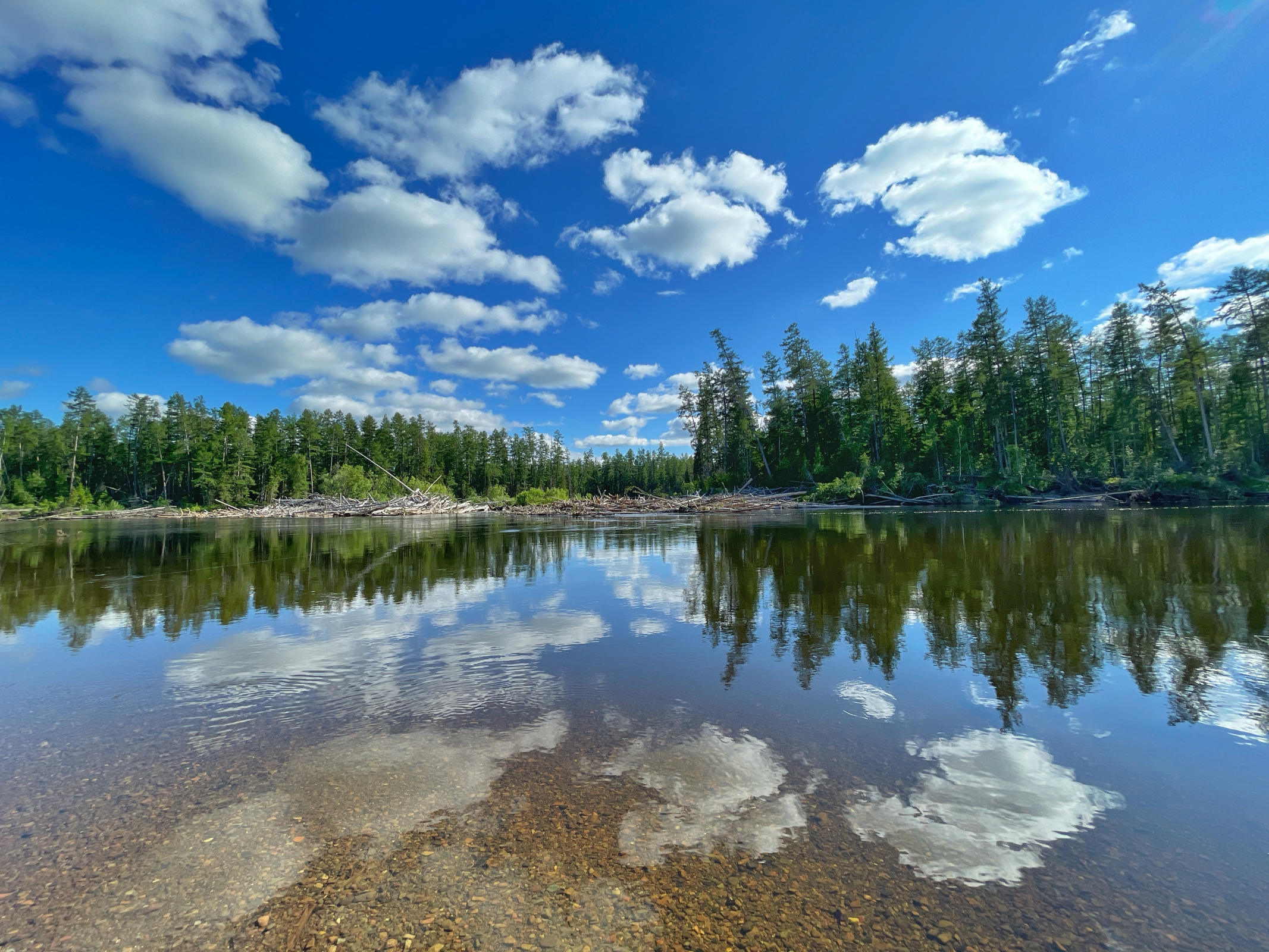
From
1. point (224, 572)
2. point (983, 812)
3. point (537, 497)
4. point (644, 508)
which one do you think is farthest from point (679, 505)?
point (983, 812)

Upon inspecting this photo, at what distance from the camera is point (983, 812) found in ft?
12.1

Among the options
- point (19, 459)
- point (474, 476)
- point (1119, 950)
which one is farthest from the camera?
point (474, 476)

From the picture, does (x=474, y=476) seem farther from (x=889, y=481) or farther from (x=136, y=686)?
(x=136, y=686)

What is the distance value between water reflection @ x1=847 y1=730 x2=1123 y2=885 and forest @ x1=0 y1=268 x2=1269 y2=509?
45.9 meters

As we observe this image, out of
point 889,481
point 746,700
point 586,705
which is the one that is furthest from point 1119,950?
point 889,481

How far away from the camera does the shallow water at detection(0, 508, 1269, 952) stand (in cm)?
281

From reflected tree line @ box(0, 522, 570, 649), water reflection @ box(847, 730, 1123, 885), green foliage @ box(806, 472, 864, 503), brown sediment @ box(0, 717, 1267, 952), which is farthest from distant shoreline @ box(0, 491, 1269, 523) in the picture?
brown sediment @ box(0, 717, 1267, 952)

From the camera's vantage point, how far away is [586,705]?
5.65m

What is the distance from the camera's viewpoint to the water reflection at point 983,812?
324 centimetres

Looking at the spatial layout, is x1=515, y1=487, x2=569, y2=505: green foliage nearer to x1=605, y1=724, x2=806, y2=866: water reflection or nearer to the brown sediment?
x1=605, y1=724, x2=806, y2=866: water reflection

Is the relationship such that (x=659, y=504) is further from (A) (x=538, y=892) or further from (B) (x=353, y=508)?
(A) (x=538, y=892)

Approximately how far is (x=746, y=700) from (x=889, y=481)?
50.3 m

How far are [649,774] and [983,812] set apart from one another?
2.53 m

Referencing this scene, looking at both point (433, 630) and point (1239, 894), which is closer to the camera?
point (1239, 894)
